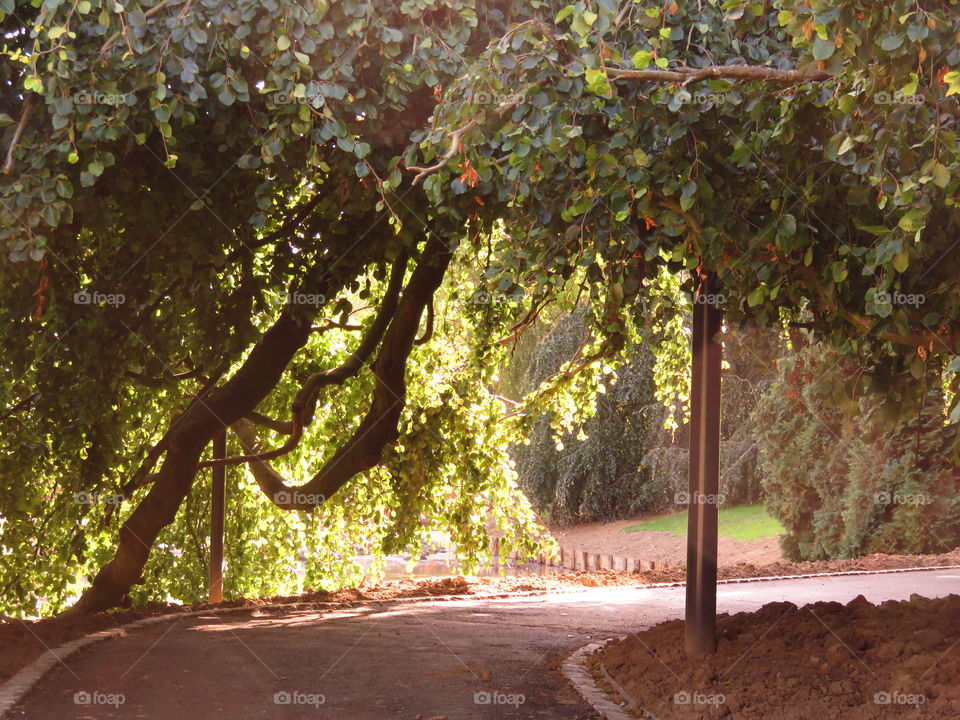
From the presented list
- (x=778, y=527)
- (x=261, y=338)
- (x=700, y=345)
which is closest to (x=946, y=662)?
(x=700, y=345)

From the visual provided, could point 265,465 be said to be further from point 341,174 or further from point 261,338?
point 341,174

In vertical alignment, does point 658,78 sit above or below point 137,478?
above

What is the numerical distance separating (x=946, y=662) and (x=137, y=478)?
8809mm

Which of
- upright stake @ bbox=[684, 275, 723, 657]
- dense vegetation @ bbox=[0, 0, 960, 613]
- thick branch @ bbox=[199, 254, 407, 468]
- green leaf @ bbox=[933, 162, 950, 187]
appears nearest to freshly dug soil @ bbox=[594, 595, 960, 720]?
upright stake @ bbox=[684, 275, 723, 657]

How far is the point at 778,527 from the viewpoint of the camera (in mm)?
33938

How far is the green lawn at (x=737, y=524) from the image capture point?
33719mm

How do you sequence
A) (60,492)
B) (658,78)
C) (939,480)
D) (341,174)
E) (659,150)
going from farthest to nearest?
(939,480), (60,492), (341,174), (659,150), (658,78)

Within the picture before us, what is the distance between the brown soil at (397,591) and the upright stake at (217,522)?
852 mm

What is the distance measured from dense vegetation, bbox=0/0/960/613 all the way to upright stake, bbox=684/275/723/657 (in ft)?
0.95

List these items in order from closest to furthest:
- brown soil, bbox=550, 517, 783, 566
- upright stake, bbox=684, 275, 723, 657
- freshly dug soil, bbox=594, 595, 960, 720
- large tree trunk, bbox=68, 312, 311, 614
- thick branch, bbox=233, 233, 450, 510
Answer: freshly dug soil, bbox=594, 595, 960, 720 < upright stake, bbox=684, 275, 723, 657 < large tree trunk, bbox=68, 312, 311, 614 < thick branch, bbox=233, 233, 450, 510 < brown soil, bbox=550, 517, 783, 566

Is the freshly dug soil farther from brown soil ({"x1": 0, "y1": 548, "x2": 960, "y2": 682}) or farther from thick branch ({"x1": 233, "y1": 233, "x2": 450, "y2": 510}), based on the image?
thick branch ({"x1": 233, "y1": 233, "x2": 450, "y2": 510})

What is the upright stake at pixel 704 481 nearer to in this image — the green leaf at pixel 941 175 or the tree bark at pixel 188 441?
the green leaf at pixel 941 175

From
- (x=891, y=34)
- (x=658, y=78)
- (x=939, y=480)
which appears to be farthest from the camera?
(x=939, y=480)

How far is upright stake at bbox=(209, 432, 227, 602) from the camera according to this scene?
1248 cm
